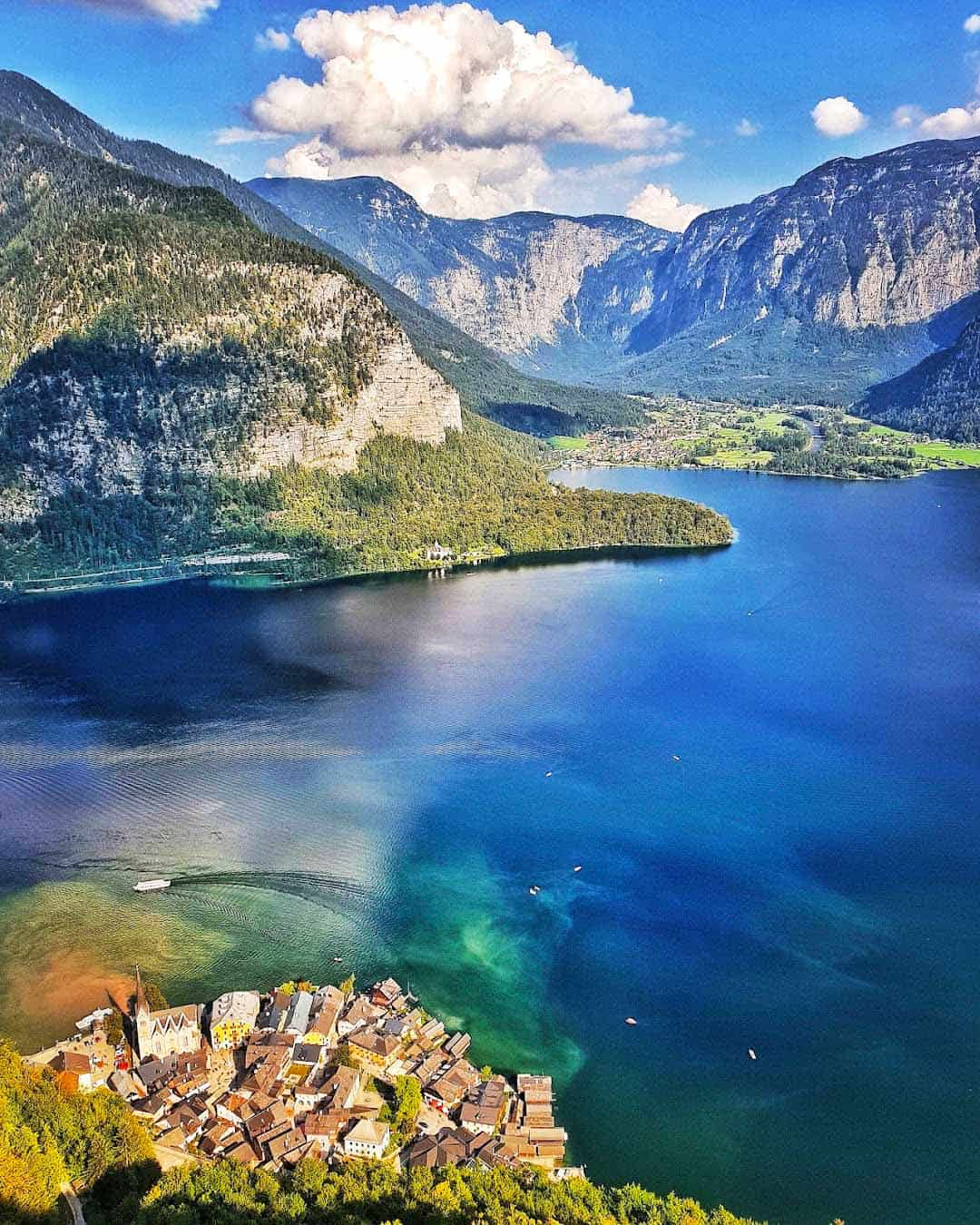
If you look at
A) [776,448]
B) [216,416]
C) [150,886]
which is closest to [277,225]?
[216,416]

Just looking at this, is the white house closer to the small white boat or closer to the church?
the church

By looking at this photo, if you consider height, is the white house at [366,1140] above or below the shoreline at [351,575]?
below

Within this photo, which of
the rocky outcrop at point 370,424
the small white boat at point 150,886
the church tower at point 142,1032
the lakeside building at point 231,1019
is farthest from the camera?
the rocky outcrop at point 370,424

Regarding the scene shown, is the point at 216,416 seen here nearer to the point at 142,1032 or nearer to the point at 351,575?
the point at 351,575

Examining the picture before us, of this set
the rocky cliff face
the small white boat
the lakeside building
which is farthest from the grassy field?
the lakeside building

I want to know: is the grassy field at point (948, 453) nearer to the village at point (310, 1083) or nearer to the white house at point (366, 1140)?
the village at point (310, 1083)

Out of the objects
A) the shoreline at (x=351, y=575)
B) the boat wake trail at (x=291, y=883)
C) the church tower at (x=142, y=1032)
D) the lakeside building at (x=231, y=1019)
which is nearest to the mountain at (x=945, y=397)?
the shoreline at (x=351, y=575)
